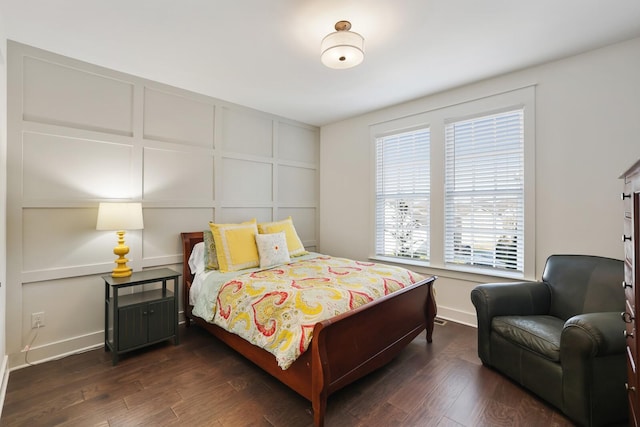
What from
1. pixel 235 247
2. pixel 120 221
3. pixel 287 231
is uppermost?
pixel 120 221

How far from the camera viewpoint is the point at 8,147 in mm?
2342

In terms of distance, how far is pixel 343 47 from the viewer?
6.91ft

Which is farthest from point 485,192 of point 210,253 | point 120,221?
point 120,221

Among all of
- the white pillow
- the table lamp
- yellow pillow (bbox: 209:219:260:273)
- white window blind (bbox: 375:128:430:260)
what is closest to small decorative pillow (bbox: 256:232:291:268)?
yellow pillow (bbox: 209:219:260:273)

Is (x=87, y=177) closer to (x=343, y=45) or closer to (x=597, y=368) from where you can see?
(x=343, y=45)

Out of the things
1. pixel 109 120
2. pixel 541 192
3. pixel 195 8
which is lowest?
pixel 541 192

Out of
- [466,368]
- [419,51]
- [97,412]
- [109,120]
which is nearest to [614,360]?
[466,368]

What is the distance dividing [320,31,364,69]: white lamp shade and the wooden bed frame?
1808 mm

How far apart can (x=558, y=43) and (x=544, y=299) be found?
212 cm

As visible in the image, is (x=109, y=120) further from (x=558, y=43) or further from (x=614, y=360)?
(x=614, y=360)

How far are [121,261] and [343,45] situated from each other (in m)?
2.64

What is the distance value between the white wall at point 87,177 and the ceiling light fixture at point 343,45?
1.92 m

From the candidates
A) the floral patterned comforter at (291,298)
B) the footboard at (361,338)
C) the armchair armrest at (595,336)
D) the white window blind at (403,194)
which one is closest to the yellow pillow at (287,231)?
the floral patterned comforter at (291,298)

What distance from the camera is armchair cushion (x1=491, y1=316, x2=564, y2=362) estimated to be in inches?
75.1
